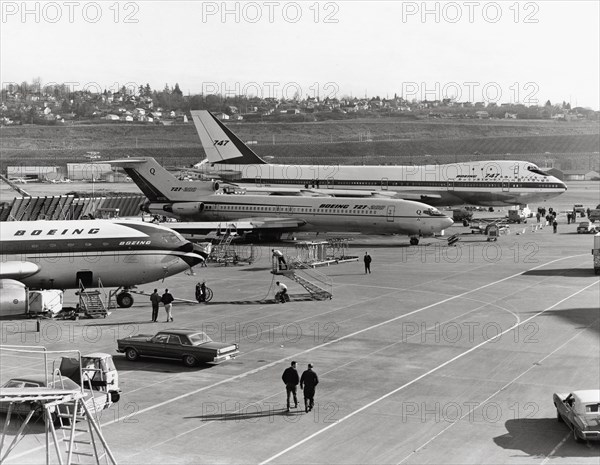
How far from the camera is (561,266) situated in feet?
185

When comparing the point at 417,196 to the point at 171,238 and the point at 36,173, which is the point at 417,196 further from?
the point at 36,173

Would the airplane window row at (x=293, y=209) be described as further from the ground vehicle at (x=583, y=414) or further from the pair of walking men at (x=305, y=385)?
the ground vehicle at (x=583, y=414)

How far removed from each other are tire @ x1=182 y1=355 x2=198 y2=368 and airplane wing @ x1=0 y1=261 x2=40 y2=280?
12.8 meters

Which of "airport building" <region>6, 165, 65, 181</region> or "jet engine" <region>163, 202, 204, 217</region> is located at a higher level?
"airport building" <region>6, 165, 65, 181</region>

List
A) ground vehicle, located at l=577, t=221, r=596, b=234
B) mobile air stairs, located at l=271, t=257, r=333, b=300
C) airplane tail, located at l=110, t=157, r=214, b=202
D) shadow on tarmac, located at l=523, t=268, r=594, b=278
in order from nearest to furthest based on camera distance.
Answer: mobile air stairs, located at l=271, t=257, r=333, b=300 → shadow on tarmac, located at l=523, t=268, r=594, b=278 → airplane tail, located at l=110, t=157, r=214, b=202 → ground vehicle, located at l=577, t=221, r=596, b=234

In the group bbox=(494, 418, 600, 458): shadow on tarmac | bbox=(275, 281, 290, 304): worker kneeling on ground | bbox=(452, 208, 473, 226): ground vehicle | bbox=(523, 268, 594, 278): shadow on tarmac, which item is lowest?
bbox=(494, 418, 600, 458): shadow on tarmac

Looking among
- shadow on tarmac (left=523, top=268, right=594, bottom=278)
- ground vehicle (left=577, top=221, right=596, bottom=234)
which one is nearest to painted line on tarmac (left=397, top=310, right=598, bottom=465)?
shadow on tarmac (left=523, top=268, right=594, bottom=278)

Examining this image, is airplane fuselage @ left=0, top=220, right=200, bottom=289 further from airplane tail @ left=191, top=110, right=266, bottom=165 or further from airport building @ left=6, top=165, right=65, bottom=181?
airport building @ left=6, top=165, right=65, bottom=181

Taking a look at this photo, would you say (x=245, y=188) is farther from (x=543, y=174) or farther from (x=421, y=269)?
(x=421, y=269)

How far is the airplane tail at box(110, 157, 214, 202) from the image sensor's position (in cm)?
7294

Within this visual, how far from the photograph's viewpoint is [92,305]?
3894cm

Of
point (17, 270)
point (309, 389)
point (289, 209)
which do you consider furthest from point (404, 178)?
point (309, 389)

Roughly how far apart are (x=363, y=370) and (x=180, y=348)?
6039 mm

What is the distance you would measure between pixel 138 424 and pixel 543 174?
69670 mm
